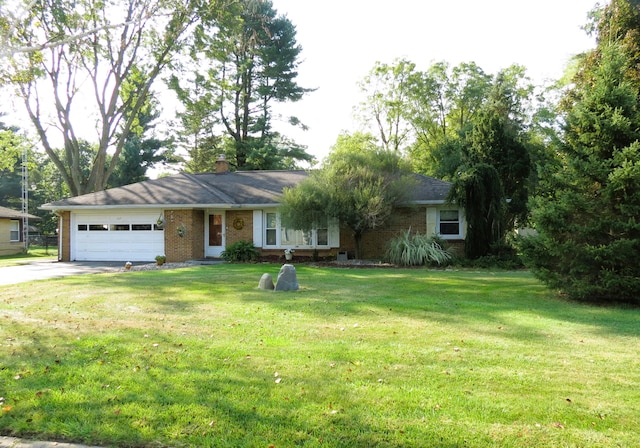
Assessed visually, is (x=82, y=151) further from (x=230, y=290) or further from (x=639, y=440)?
(x=639, y=440)

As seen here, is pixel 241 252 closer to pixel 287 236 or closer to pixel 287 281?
pixel 287 236

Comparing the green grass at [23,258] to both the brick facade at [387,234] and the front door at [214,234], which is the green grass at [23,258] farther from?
the brick facade at [387,234]

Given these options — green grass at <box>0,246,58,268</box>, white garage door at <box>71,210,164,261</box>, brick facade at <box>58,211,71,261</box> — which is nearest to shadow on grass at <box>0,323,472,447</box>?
white garage door at <box>71,210,164,261</box>

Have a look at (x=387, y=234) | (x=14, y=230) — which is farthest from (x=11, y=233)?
(x=387, y=234)

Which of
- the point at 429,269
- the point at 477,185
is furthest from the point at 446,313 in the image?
the point at 477,185

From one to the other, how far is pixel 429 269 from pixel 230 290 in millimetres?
7639

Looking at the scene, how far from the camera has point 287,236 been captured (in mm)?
19141

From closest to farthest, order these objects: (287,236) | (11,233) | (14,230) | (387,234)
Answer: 1. (387,234)
2. (287,236)
3. (11,233)
4. (14,230)

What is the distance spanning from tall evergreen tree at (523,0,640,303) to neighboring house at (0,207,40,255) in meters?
31.1

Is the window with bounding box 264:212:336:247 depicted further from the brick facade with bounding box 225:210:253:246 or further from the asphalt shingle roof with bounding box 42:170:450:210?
the asphalt shingle roof with bounding box 42:170:450:210

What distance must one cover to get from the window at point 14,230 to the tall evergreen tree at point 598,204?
106 feet

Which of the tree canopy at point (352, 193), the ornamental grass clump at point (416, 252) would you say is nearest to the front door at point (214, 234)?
the tree canopy at point (352, 193)

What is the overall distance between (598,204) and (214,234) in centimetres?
1502

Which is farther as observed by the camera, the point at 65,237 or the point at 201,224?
the point at 65,237
